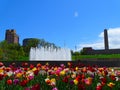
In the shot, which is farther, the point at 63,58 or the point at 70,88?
the point at 63,58

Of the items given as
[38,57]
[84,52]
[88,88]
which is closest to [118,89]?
[88,88]

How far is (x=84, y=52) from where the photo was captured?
119 metres

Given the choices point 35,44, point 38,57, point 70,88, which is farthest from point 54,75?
point 35,44

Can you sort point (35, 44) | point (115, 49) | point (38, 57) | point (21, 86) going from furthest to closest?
point (115, 49)
point (35, 44)
point (38, 57)
point (21, 86)

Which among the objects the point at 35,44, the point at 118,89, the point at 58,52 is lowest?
the point at 118,89

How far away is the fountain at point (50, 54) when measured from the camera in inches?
1554

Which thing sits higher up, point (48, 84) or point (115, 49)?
point (115, 49)

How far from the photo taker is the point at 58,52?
41344 mm

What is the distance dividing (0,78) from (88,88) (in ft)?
5.43

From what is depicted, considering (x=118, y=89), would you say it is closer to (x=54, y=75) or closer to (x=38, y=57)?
(x=54, y=75)

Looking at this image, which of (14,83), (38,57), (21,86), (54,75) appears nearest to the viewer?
(21,86)

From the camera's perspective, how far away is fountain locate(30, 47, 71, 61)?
39469 mm

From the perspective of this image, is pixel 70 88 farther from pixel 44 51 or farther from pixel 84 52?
pixel 84 52

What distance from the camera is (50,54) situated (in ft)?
134
